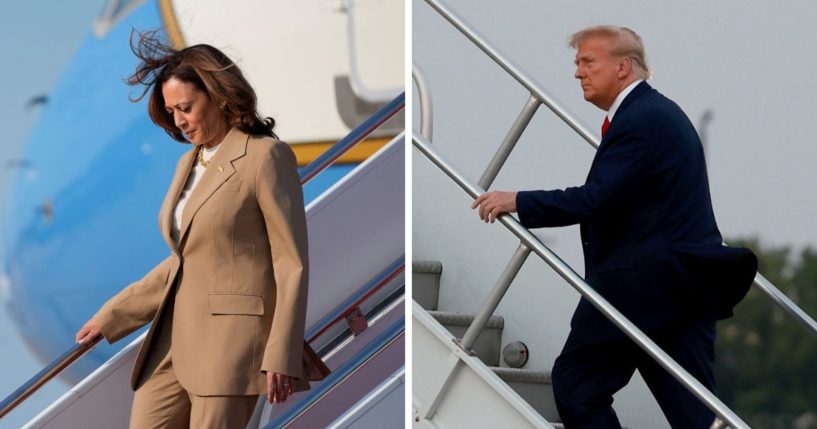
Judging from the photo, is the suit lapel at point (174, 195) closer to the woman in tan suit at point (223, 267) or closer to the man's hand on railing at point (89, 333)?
the woman in tan suit at point (223, 267)

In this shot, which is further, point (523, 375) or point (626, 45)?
point (523, 375)

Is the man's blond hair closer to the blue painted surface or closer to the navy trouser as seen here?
the navy trouser

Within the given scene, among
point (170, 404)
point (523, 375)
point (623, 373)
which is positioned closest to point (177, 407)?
point (170, 404)

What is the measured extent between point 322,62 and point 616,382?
6.21 feet

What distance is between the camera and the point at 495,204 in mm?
2387

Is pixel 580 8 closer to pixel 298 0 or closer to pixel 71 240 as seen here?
pixel 298 0

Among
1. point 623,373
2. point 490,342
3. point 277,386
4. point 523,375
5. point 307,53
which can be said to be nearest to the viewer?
point 277,386

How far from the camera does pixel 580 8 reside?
3947 mm

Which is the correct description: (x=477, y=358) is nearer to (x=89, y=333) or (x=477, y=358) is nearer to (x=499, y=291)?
(x=499, y=291)

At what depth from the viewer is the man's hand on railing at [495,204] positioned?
7.80 feet

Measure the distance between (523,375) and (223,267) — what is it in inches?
37.5

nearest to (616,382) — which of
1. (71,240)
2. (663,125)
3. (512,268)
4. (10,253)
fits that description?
(512,268)

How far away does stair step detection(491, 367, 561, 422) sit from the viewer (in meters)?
2.91

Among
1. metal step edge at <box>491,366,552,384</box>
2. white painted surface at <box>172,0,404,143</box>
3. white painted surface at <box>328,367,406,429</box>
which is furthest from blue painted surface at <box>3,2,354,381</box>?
white painted surface at <box>328,367,406,429</box>
